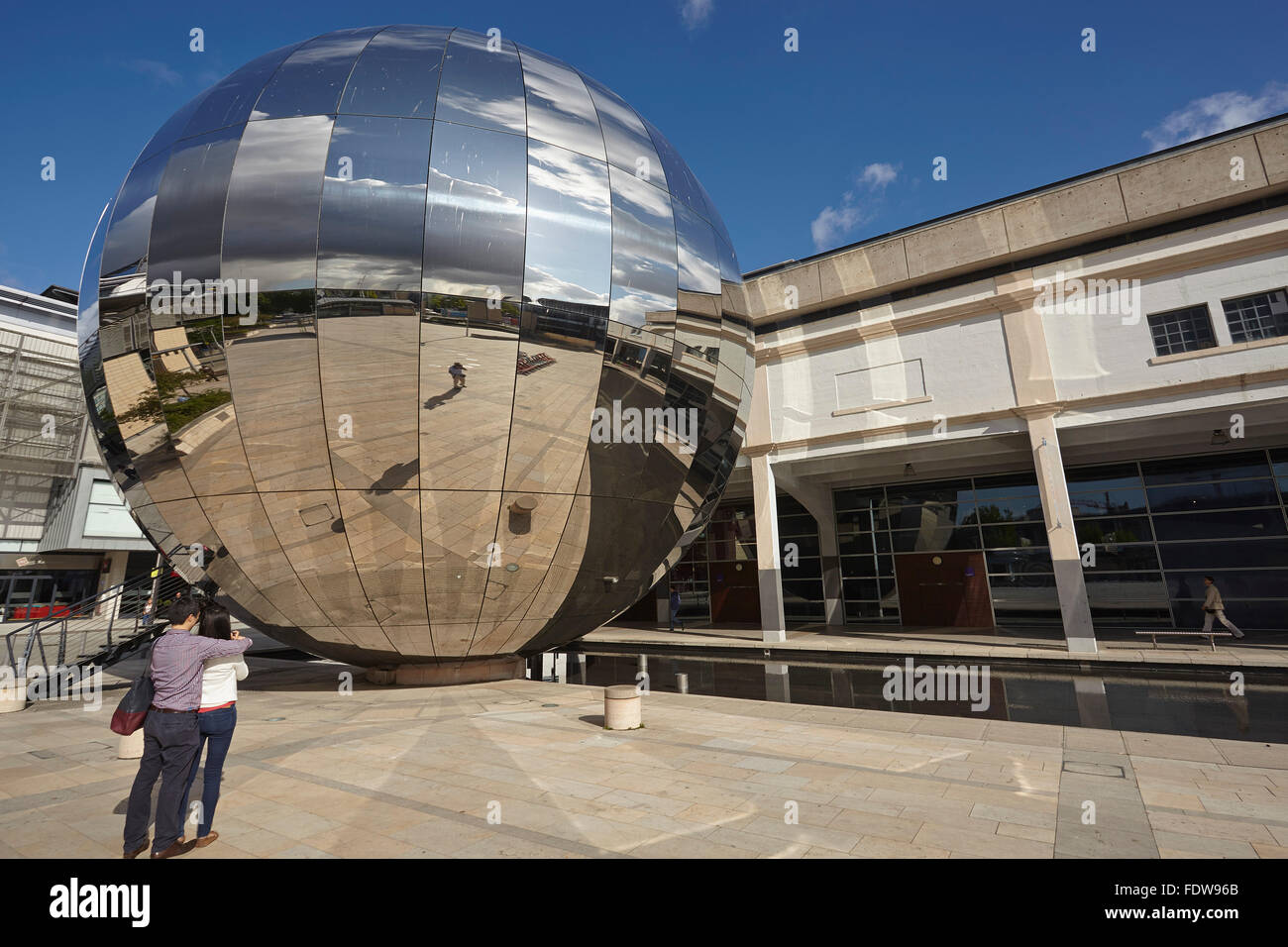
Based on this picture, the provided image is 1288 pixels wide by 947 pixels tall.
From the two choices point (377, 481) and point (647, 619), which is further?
point (647, 619)

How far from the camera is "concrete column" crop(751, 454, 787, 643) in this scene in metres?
20.7

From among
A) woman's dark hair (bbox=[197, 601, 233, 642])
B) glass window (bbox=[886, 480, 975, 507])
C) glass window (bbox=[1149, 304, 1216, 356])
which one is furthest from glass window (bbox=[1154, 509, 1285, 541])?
woman's dark hair (bbox=[197, 601, 233, 642])

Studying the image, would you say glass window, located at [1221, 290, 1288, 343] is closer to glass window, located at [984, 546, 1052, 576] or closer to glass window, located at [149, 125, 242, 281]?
glass window, located at [984, 546, 1052, 576]

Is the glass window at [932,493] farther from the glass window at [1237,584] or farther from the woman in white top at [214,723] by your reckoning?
the woman in white top at [214,723]

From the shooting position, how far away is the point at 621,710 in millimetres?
7902

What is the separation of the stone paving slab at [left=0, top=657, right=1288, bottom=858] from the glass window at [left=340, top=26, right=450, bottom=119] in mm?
6934

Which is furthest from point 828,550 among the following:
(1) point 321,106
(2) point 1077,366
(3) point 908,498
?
(1) point 321,106

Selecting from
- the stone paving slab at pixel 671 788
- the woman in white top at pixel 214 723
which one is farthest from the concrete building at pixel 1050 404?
the woman in white top at pixel 214 723

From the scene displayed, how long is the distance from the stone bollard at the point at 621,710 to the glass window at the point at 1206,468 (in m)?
21.8

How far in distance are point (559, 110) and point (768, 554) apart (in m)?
16.3

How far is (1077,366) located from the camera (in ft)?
57.2
